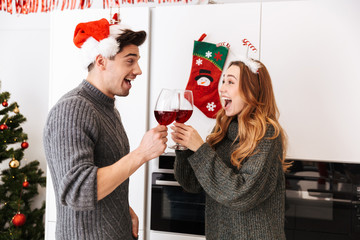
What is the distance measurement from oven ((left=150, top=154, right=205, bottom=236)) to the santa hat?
87 centimetres

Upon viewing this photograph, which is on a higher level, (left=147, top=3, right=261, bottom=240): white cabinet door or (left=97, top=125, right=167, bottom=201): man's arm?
(left=147, top=3, right=261, bottom=240): white cabinet door

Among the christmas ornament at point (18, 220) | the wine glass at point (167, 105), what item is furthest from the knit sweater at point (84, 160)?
the christmas ornament at point (18, 220)

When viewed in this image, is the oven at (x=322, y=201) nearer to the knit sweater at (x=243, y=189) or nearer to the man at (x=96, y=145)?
the knit sweater at (x=243, y=189)

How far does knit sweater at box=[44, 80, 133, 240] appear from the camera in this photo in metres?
0.92

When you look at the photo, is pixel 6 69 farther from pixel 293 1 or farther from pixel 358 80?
pixel 358 80

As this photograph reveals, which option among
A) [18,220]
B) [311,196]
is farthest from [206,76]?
[18,220]

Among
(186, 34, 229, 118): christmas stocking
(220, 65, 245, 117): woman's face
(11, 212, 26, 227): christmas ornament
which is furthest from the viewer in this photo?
(11, 212, 26, 227): christmas ornament

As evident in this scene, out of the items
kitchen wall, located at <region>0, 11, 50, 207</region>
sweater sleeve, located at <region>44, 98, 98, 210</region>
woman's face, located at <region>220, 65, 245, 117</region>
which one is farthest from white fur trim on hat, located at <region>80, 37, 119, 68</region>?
kitchen wall, located at <region>0, 11, 50, 207</region>

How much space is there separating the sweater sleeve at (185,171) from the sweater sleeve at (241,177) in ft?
0.49

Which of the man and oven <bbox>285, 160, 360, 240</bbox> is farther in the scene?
oven <bbox>285, 160, 360, 240</bbox>

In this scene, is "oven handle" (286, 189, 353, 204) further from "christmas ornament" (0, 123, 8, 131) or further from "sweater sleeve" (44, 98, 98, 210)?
"christmas ornament" (0, 123, 8, 131)

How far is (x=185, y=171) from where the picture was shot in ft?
4.41

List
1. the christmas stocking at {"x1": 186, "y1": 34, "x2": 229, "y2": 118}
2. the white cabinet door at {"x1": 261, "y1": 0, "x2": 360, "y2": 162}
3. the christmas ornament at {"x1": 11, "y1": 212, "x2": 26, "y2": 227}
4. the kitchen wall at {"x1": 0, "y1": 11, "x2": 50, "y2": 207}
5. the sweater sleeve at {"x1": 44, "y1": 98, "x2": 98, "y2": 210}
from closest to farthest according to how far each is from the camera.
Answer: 1. the sweater sleeve at {"x1": 44, "y1": 98, "x2": 98, "y2": 210}
2. the white cabinet door at {"x1": 261, "y1": 0, "x2": 360, "y2": 162}
3. the christmas stocking at {"x1": 186, "y1": 34, "x2": 229, "y2": 118}
4. the christmas ornament at {"x1": 11, "y1": 212, "x2": 26, "y2": 227}
5. the kitchen wall at {"x1": 0, "y1": 11, "x2": 50, "y2": 207}

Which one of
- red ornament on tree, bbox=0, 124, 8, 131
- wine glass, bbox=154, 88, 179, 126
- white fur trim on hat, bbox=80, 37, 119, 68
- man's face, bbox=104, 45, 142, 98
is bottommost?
red ornament on tree, bbox=0, 124, 8, 131
